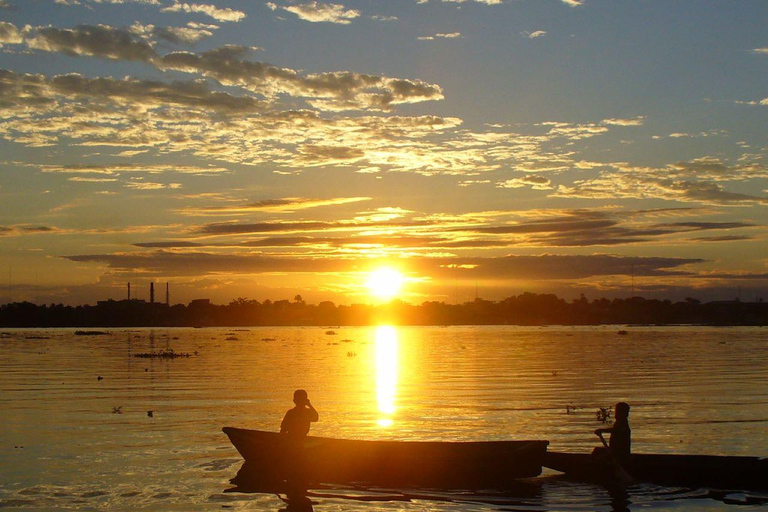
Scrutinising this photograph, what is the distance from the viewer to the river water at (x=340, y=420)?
19.8m

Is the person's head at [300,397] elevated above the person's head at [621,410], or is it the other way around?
the person's head at [300,397]

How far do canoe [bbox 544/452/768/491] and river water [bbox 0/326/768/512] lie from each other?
0.36 m

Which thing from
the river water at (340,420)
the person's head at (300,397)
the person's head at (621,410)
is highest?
the person's head at (300,397)

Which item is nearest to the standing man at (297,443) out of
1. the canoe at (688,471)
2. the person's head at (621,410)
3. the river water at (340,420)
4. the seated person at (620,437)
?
the river water at (340,420)

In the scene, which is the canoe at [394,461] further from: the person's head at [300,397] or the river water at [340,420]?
the person's head at [300,397]

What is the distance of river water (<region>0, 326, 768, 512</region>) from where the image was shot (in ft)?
64.8

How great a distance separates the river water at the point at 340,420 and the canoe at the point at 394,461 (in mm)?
748

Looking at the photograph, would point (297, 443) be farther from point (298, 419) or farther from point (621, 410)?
point (621, 410)

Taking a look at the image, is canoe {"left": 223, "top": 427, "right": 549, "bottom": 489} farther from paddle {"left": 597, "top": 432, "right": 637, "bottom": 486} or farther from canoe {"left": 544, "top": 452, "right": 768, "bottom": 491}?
paddle {"left": 597, "top": 432, "right": 637, "bottom": 486}

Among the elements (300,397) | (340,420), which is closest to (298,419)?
(300,397)

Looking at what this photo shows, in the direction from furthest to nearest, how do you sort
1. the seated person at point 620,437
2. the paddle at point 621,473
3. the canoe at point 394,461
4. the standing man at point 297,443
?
the standing man at point 297,443 < the canoe at point 394,461 < the seated person at point 620,437 < the paddle at point 621,473

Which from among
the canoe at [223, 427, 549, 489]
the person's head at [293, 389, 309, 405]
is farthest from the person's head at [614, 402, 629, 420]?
the person's head at [293, 389, 309, 405]

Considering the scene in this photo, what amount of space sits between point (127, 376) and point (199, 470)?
35.9m

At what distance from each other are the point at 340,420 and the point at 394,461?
494 inches
